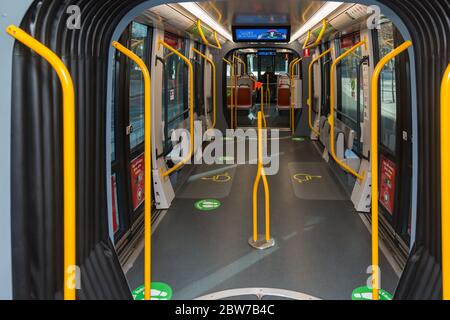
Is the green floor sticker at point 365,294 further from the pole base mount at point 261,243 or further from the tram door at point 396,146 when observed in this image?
the pole base mount at point 261,243

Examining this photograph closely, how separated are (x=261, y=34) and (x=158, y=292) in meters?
5.04

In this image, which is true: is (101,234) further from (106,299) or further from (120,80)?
(120,80)

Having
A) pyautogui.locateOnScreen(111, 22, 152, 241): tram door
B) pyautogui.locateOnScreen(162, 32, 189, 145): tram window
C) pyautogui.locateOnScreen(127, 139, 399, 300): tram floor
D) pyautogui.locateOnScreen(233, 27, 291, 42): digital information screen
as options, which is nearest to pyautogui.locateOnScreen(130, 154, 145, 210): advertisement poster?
pyautogui.locateOnScreen(111, 22, 152, 241): tram door

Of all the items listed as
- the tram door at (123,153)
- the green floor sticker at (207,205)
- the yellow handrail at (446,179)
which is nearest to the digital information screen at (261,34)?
the tram door at (123,153)

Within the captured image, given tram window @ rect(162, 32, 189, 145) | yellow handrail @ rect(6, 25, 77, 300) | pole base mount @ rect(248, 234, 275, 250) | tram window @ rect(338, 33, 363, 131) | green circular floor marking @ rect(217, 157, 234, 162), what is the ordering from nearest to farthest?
yellow handrail @ rect(6, 25, 77, 300)
pole base mount @ rect(248, 234, 275, 250)
tram window @ rect(162, 32, 189, 145)
tram window @ rect(338, 33, 363, 131)
green circular floor marking @ rect(217, 157, 234, 162)

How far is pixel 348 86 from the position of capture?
26.4ft

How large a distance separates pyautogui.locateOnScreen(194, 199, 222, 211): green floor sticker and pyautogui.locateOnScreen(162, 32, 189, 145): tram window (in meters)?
1.58

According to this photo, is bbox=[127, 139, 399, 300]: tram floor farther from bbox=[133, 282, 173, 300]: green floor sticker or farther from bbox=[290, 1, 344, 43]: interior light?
bbox=[290, 1, 344, 43]: interior light

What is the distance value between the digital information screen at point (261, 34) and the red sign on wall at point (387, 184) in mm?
2947

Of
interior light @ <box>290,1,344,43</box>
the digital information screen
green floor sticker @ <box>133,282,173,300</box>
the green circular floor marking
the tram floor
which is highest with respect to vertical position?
the digital information screen

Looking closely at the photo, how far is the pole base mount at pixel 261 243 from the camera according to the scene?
14.2 feet

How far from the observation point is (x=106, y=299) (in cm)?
231

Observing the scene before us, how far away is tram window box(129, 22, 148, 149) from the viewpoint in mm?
4816
